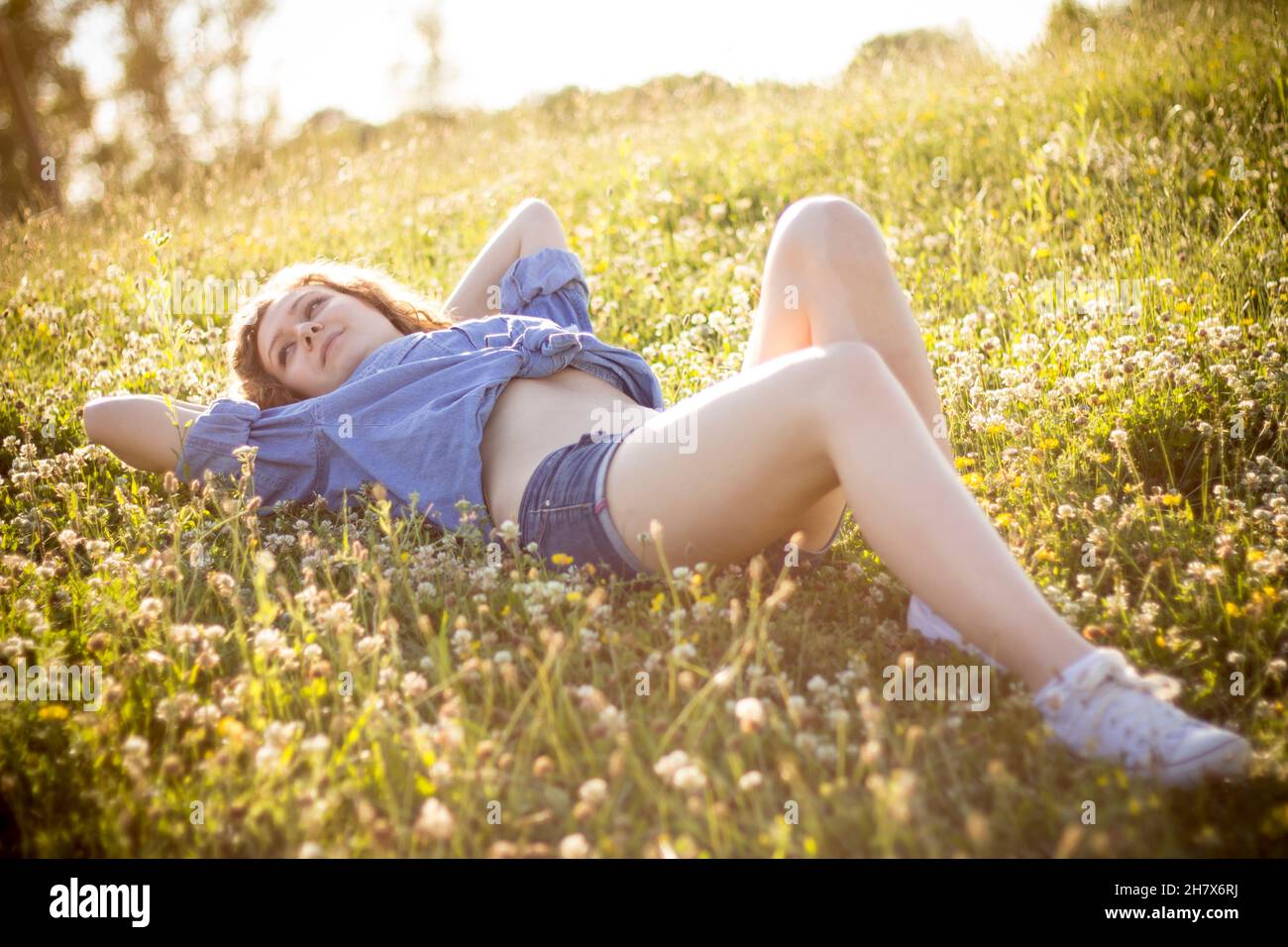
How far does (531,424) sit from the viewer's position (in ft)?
10.0

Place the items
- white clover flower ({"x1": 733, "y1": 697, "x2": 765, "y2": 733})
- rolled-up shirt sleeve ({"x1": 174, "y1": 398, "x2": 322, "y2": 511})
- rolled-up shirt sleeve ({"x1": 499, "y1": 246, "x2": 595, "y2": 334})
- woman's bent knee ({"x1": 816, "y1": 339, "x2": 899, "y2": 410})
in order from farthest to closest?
rolled-up shirt sleeve ({"x1": 499, "y1": 246, "x2": 595, "y2": 334})
rolled-up shirt sleeve ({"x1": 174, "y1": 398, "x2": 322, "y2": 511})
woman's bent knee ({"x1": 816, "y1": 339, "x2": 899, "y2": 410})
white clover flower ({"x1": 733, "y1": 697, "x2": 765, "y2": 733})

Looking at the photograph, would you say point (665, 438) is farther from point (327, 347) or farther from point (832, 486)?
point (327, 347)

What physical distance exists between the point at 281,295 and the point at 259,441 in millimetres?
654

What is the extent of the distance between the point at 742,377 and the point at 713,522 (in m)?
0.37

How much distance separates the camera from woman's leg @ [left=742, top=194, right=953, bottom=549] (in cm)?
274

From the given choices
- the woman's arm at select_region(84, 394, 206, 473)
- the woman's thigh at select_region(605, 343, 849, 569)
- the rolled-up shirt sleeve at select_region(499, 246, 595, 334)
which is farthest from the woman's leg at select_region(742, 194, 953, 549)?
the woman's arm at select_region(84, 394, 206, 473)

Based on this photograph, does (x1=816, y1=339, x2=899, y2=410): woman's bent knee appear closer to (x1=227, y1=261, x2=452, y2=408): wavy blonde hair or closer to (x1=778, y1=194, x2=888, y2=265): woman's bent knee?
(x1=778, y1=194, x2=888, y2=265): woman's bent knee

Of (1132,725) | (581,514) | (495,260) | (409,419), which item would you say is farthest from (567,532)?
(495,260)

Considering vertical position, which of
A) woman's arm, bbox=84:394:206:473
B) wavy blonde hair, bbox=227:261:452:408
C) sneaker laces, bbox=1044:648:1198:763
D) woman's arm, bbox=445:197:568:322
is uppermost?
woman's arm, bbox=445:197:568:322

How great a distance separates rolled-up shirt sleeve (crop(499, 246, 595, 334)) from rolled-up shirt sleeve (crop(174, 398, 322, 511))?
1015 millimetres

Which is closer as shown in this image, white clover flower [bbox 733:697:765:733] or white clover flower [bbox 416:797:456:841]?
white clover flower [bbox 416:797:456:841]

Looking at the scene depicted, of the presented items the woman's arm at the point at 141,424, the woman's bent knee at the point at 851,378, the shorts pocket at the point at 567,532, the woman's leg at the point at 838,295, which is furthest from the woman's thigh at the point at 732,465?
the woman's arm at the point at 141,424

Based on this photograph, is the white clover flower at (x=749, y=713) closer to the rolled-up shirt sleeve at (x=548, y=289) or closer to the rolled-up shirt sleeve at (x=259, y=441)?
the rolled-up shirt sleeve at (x=259, y=441)

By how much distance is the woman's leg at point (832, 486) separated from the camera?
6.93ft
